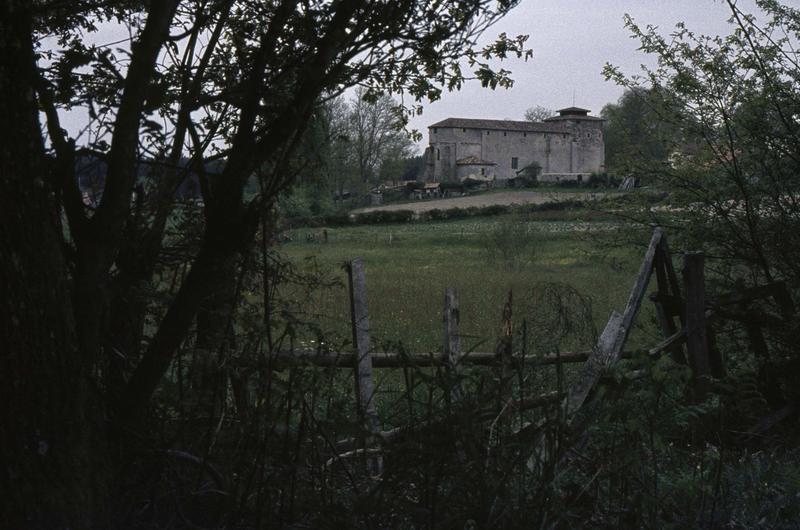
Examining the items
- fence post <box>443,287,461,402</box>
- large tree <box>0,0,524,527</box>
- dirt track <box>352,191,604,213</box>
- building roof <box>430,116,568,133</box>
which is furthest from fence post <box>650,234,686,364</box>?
building roof <box>430,116,568,133</box>

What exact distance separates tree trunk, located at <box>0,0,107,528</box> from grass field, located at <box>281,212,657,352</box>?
1.02m

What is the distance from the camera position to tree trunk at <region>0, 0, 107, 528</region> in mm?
2207

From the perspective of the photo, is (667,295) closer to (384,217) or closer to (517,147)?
(384,217)

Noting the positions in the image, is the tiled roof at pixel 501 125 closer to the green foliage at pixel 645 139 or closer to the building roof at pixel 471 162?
the building roof at pixel 471 162

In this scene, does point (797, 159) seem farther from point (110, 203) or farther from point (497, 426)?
point (110, 203)

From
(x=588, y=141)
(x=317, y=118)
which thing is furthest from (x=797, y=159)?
(x=588, y=141)

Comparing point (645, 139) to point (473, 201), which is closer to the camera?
point (645, 139)

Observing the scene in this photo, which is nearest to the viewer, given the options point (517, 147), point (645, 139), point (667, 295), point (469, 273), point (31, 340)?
point (31, 340)

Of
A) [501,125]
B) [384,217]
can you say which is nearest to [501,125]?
[501,125]

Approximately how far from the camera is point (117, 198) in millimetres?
2641

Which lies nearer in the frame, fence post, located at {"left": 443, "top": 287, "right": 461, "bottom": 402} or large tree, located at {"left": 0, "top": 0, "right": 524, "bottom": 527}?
large tree, located at {"left": 0, "top": 0, "right": 524, "bottom": 527}

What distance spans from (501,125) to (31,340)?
10884 centimetres

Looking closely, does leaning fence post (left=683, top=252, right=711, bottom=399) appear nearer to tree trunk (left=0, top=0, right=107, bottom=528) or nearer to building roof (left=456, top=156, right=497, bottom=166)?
tree trunk (left=0, top=0, right=107, bottom=528)

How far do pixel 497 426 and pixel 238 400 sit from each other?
0.98 meters
